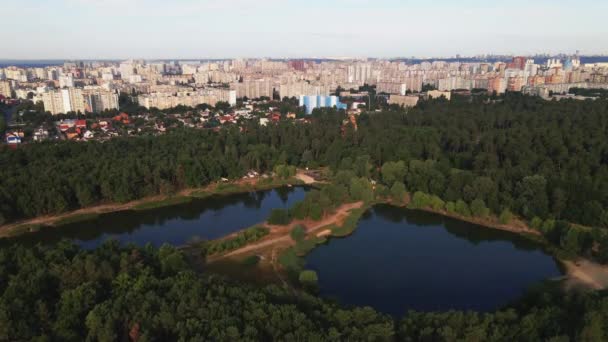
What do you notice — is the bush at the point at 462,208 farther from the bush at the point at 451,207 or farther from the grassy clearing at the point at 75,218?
the grassy clearing at the point at 75,218

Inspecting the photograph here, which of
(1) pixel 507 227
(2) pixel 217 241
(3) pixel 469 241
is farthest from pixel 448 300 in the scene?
(2) pixel 217 241

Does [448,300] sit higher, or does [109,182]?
[109,182]

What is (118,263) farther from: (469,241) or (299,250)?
(469,241)

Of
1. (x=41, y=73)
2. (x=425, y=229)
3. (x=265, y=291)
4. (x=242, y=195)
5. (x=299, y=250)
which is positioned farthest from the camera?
(x=41, y=73)

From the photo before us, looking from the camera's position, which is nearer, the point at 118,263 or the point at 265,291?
the point at 265,291

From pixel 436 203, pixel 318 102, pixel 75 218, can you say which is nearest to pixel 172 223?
pixel 75 218

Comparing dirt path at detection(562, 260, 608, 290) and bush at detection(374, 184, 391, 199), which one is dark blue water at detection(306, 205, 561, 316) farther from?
bush at detection(374, 184, 391, 199)
